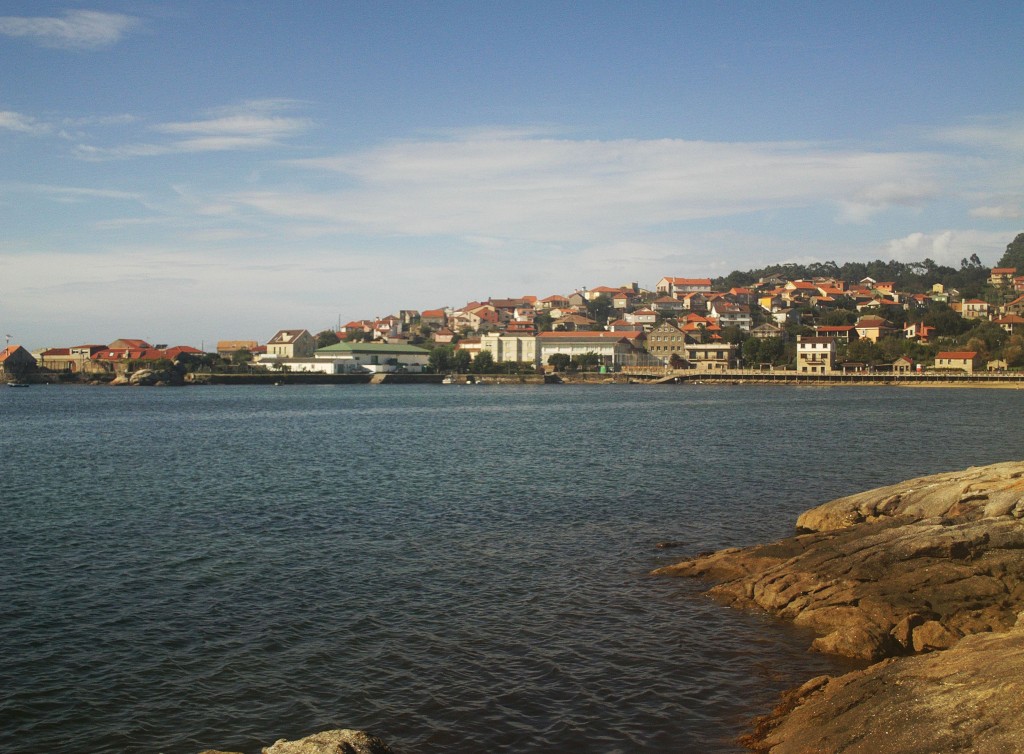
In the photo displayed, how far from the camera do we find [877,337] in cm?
13325

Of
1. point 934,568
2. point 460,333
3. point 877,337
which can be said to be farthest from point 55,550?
point 460,333

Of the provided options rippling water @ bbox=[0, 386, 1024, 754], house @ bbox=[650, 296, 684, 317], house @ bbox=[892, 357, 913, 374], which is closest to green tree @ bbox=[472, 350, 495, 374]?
house @ bbox=[892, 357, 913, 374]

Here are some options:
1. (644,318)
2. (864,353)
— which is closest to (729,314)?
(644,318)

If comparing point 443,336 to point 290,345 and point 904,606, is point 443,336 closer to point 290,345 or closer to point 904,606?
point 290,345

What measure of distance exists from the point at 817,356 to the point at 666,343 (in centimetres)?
2619

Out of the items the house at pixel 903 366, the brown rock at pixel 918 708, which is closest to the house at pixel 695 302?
the house at pixel 903 366

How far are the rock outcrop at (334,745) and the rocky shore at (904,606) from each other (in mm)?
4483

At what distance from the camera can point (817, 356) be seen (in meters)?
118

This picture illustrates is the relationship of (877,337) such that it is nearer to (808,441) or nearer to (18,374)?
(808,441)

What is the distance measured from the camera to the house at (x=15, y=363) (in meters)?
127

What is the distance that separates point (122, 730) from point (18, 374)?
134746mm

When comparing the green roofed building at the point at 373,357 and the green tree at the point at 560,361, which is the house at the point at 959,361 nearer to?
the green tree at the point at 560,361

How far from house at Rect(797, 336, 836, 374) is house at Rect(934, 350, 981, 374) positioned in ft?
42.7

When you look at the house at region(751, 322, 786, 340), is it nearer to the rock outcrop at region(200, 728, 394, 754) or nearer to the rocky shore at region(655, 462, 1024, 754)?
the rocky shore at region(655, 462, 1024, 754)
